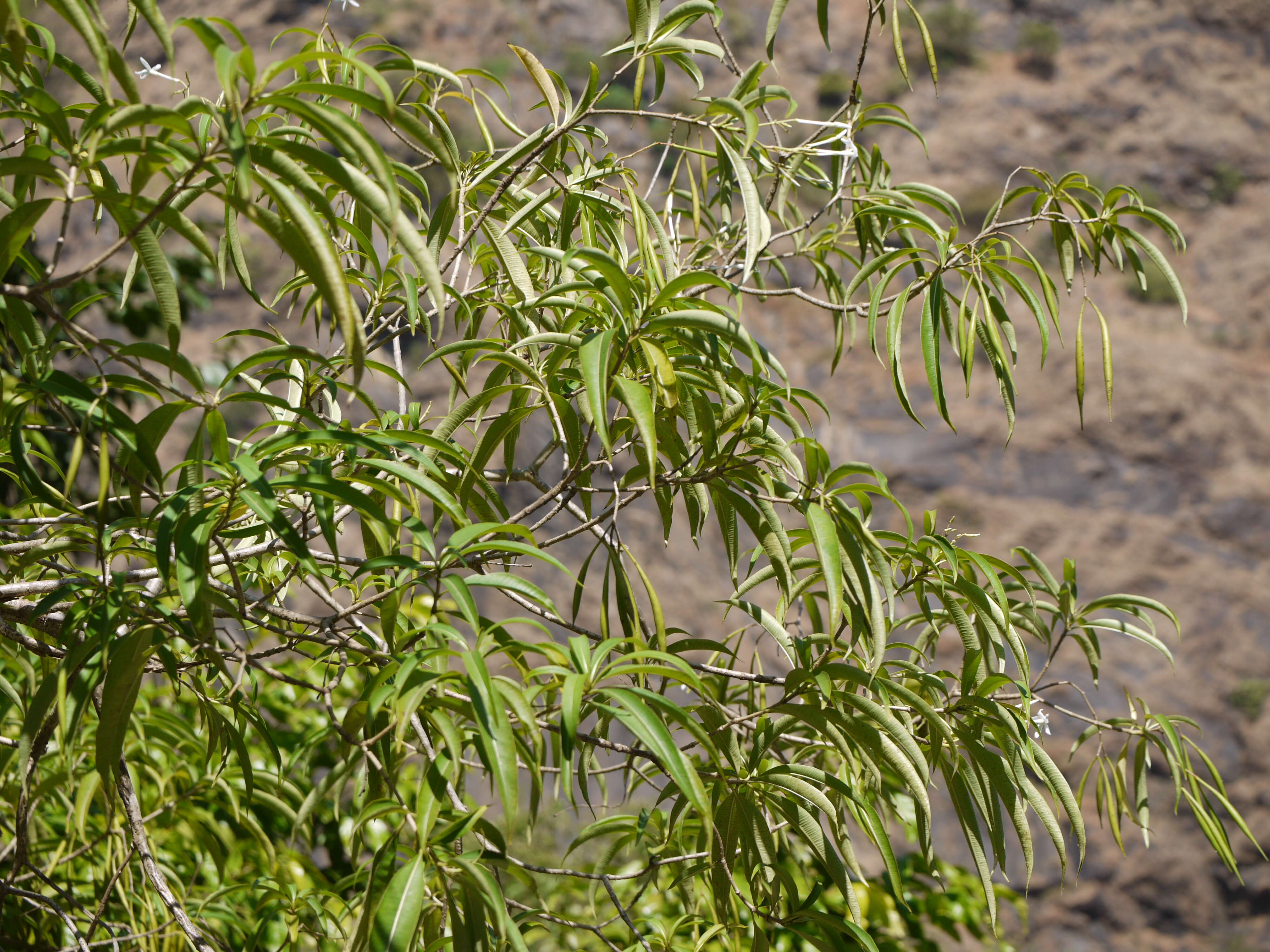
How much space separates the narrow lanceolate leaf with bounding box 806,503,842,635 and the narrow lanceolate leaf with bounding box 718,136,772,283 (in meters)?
0.16

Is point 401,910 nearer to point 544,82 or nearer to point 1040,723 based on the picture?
point 1040,723

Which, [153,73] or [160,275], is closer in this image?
[160,275]

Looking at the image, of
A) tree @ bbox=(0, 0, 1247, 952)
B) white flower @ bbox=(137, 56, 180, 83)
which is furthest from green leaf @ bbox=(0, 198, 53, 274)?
white flower @ bbox=(137, 56, 180, 83)

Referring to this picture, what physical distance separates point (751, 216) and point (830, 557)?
0.76 ft

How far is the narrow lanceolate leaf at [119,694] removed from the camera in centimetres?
47

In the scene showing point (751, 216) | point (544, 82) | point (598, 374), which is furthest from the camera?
point (544, 82)

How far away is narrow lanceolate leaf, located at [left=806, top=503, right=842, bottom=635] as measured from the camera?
0.53m

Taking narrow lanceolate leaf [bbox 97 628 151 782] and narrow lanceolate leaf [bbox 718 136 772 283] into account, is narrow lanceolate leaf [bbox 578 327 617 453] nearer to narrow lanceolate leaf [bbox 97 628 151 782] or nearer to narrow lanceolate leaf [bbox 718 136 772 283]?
narrow lanceolate leaf [bbox 718 136 772 283]

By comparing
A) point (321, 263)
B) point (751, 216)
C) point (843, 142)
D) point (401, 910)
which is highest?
point (843, 142)

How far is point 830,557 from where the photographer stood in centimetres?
53

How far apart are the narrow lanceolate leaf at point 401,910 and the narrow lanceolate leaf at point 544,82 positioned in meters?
0.54

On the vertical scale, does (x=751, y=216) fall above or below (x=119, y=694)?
above

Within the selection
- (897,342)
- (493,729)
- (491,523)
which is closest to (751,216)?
(897,342)

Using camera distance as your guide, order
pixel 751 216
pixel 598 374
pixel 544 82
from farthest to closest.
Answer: pixel 544 82 → pixel 751 216 → pixel 598 374
